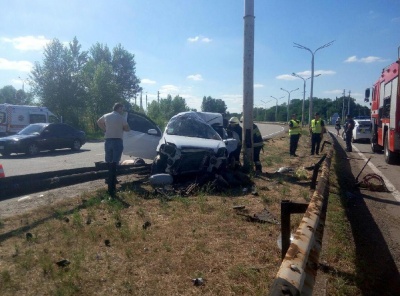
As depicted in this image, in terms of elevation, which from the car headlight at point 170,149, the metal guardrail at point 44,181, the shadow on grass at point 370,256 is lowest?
the shadow on grass at point 370,256

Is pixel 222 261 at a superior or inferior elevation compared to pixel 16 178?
inferior

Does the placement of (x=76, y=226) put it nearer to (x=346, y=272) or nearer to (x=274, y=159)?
(x=346, y=272)

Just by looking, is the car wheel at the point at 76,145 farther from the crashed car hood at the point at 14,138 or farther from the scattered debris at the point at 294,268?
the scattered debris at the point at 294,268

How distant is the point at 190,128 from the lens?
33.2 feet

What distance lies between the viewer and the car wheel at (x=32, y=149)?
17406 millimetres

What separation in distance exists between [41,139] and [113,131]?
35.0 ft

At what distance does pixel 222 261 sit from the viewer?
4.16 m

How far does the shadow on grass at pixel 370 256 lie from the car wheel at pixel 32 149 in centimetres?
1419

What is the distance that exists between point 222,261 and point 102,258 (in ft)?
4.19

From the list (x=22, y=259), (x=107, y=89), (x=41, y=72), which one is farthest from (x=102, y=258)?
(x=107, y=89)

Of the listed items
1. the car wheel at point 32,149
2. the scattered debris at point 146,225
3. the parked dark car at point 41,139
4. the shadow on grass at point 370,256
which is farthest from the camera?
the car wheel at point 32,149

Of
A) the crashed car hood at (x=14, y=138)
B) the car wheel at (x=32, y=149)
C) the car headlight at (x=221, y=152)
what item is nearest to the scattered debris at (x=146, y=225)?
the car headlight at (x=221, y=152)

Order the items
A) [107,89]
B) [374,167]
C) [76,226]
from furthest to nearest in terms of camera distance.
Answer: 1. [107,89]
2. [374,167]
3. [76,226]

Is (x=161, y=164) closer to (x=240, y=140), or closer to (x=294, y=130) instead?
(x=240, y=140)
